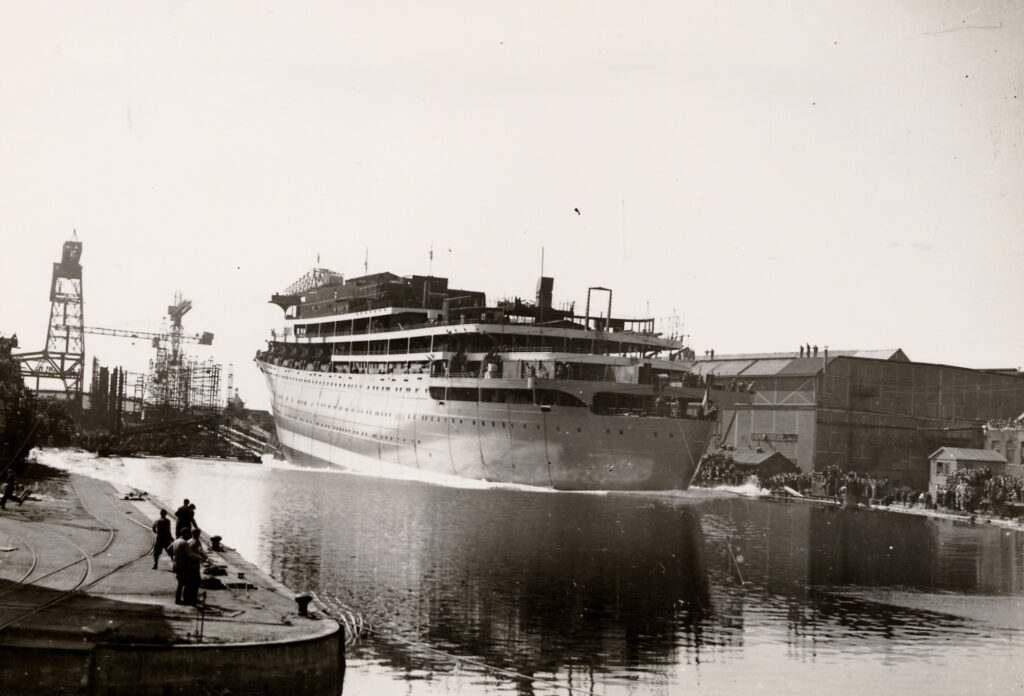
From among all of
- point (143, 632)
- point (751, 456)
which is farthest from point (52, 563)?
point (751, 456)

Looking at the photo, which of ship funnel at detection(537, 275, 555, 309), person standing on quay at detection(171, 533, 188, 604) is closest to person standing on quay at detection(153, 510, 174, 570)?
person standing on quay at detection(171, 533, 188, 604)

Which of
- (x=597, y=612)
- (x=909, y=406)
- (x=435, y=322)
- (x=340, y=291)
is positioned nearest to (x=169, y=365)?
(x=340, y=291)

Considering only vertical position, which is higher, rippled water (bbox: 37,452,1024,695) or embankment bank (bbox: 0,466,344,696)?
embankment bank (bbox: 0,466,344,696)

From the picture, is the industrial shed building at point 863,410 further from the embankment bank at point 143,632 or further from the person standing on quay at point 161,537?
the embankment bank at point 143,632

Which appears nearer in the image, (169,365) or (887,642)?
(887,642)

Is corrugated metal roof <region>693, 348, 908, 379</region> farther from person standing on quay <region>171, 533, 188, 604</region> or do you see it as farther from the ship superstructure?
person standing on quay <region>171, 533, 188, 604</region>

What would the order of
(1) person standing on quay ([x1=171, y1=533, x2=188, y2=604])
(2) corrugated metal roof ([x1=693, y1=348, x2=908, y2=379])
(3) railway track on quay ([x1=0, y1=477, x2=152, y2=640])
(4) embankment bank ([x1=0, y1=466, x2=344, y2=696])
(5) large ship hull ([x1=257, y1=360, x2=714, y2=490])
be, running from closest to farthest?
(4) embankment bank ([x1=0, y1=466, x2=344, y2=696]), (3) railway track on quay ([x1=0, y1=477, x2=152, y2=640]), (1) person standing on quay ([x1=171, y1=533, x2=188, y2=604]), (5) large ship hull ([x1=257, y1=360, x2=714, y2=490]), (2) corrugated metal roof ([x1=693, y1=348, x2=908, y2=379])

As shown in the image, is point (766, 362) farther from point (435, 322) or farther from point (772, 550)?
point (772, 550)

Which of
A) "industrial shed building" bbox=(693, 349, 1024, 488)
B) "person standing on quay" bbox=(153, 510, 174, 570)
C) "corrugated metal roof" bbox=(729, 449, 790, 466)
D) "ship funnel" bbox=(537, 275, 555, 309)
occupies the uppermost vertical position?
"ship funnel" bbox=(537, 275, 555, 309)
